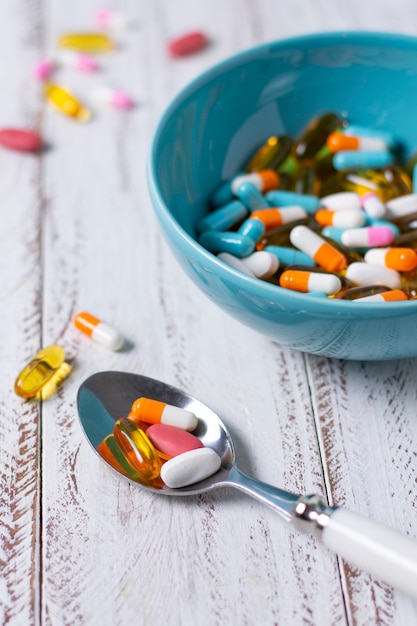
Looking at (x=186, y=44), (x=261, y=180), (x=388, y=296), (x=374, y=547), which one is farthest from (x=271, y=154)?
(x=374, y=547)

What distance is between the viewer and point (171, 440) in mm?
1055

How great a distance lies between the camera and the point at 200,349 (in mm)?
1261

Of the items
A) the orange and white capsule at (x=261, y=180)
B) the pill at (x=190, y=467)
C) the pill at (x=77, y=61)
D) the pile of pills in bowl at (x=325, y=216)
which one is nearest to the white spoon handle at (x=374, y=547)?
the pill at (x=190, y=467)

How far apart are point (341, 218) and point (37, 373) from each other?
0.56 m

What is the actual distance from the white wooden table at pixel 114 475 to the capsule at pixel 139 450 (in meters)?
0.04

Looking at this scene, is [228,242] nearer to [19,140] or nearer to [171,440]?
[171,440]

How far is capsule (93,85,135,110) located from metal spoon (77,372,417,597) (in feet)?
2.58

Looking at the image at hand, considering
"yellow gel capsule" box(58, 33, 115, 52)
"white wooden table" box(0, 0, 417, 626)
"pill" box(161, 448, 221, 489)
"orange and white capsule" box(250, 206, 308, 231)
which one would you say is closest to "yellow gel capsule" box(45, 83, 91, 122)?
"white wooden table" box(0, 0, 417, 626)

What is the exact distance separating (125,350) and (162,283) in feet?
0.55

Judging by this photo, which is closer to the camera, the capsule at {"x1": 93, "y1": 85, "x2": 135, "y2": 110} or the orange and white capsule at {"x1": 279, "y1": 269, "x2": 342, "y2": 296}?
the orange and white capsule at {"x1": 279, "y1": 269, "x2": 342, "y2": 296}

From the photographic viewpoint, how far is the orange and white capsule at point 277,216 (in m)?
1.31

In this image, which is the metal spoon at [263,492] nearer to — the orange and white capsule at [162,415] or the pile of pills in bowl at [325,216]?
the orange and white capsule at [162,415]

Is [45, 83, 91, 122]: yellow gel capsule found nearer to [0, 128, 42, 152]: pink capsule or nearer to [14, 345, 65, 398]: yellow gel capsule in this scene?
[0, 128, 42, 152]: pink capsule

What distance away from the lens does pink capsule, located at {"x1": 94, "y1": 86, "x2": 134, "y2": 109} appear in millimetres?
1722
